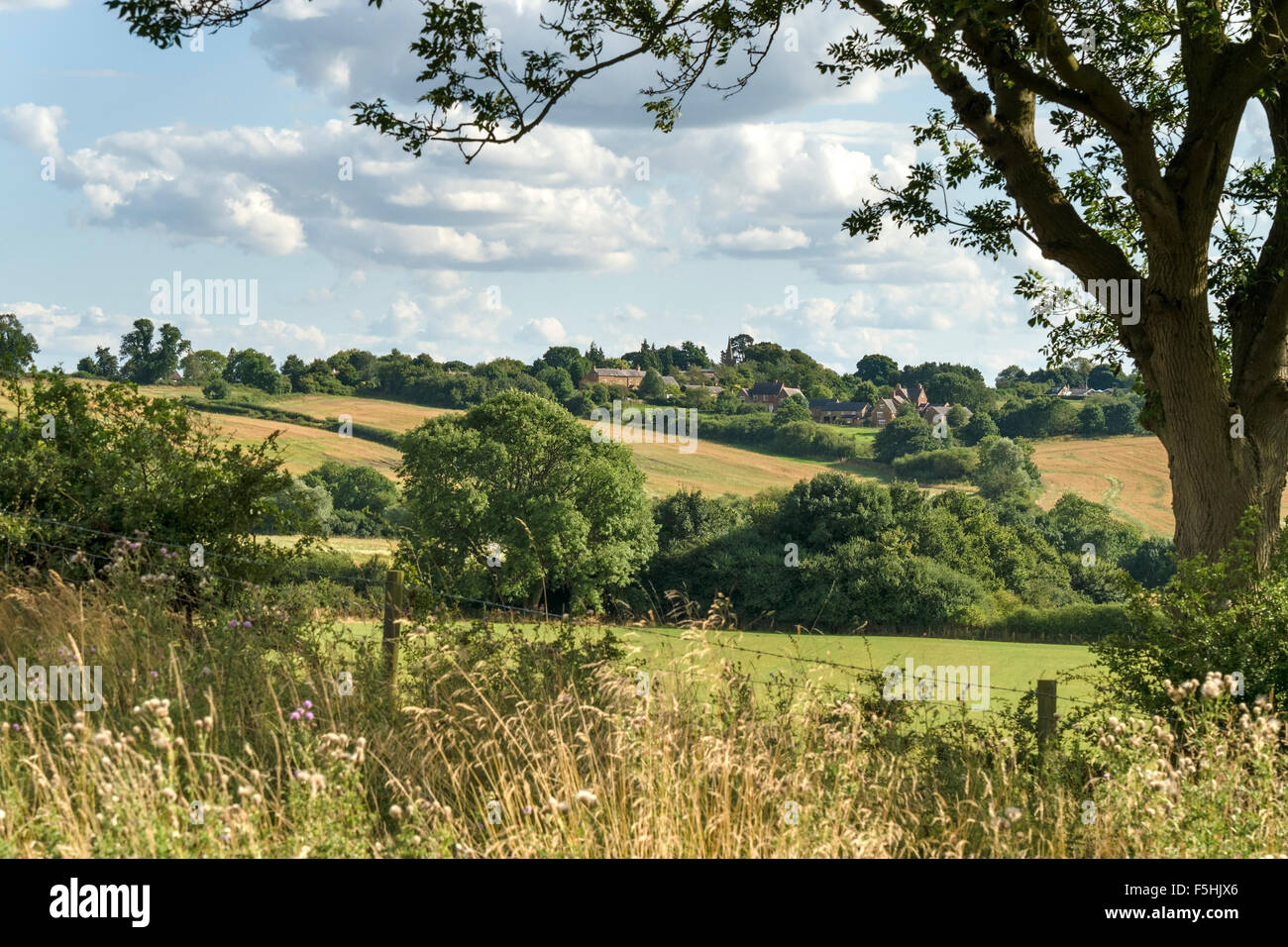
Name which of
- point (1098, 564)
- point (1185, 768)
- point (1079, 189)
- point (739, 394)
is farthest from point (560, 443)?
point (739, 394)

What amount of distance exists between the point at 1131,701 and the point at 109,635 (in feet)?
22.9

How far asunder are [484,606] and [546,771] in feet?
9.84

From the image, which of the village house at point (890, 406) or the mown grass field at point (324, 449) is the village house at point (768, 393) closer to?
the village house at point (890, 406)

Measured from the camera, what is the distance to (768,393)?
411 ft

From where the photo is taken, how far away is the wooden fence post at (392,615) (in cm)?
702

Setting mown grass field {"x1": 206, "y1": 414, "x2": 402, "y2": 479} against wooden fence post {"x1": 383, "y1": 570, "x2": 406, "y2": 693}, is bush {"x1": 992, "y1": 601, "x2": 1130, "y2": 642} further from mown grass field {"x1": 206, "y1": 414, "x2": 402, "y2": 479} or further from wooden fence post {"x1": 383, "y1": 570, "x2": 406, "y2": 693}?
wooden fence post {"x1": 383, "y1": 570, "x2": 406, "y2": 693}

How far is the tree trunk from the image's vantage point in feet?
32.3

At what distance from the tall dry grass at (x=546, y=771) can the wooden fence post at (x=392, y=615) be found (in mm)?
129

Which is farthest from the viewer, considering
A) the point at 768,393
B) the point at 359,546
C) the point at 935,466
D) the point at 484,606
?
the point at 768,393

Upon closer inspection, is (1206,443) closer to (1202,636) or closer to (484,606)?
(1202,636)

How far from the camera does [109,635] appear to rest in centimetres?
732

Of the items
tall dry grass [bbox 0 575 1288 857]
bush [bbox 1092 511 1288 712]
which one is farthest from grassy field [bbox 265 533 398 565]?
tall dry grass [bbox 0 575 1288 857]

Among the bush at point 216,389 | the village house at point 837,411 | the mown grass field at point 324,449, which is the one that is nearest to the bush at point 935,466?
the village house at point 837,411

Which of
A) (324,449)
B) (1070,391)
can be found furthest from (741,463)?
(1070,391)
